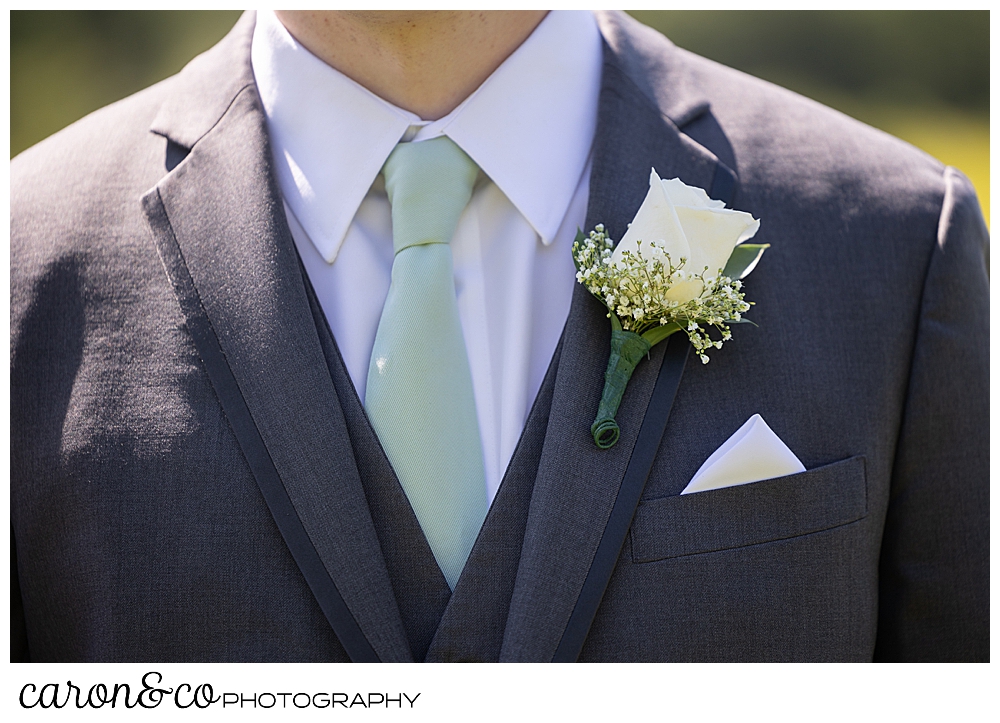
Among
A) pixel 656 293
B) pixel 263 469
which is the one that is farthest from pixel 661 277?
pixel 263 469

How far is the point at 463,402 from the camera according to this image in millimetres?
1213

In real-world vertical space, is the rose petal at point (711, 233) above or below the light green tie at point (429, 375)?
above

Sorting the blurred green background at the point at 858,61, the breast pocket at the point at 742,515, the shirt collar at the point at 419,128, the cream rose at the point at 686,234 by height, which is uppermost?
the shirt collar at the point at 419,128

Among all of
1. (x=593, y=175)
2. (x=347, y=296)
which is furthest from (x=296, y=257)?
(x=593, y=175)

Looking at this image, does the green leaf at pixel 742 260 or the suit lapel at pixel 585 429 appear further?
the green leaf at pixel 742 260

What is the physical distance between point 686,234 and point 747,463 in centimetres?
31

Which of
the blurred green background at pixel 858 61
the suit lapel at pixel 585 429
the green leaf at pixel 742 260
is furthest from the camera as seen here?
the blurred green background at pixel 858 61

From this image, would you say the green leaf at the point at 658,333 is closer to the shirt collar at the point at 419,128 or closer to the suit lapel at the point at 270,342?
the shirt collar at the point at 419,128

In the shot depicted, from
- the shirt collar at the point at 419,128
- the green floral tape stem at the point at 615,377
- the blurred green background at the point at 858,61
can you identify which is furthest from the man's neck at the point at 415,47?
the blurred green background at the point at 858,61

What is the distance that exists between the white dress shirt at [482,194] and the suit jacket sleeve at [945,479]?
1.61 feet

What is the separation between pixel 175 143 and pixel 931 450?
47.1 inches

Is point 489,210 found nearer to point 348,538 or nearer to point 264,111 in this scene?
point 264,111

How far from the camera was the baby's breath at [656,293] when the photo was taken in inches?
45.8

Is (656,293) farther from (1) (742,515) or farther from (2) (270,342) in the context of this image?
(2) (270,342)
